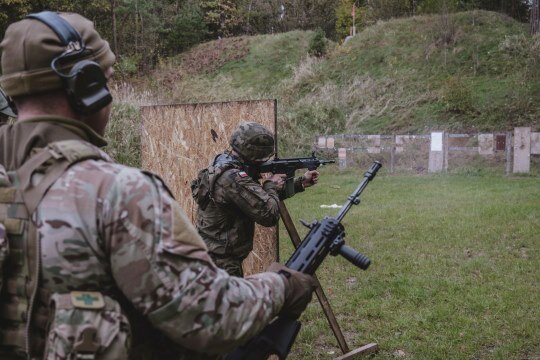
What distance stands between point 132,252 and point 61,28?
70cm

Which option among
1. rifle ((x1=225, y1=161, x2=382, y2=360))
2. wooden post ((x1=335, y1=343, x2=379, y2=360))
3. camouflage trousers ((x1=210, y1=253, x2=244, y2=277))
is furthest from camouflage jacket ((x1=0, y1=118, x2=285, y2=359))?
wooden post ((x1=335, y1=343, x2=379, y2=360))

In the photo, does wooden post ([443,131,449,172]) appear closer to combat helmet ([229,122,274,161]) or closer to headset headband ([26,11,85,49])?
combat helmet ([229,122,274,161])

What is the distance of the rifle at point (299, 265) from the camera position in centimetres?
206

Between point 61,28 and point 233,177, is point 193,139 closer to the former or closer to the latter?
point 233,177

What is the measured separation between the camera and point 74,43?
5.24 feet

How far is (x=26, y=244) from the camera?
1.47m

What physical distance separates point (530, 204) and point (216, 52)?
79.2 ft

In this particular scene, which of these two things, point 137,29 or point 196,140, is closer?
point 196,140

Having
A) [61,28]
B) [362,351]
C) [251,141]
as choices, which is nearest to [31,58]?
[61,28]

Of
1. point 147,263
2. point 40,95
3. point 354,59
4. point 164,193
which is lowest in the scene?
point 147,263

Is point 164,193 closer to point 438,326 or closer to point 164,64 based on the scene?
point 438,326

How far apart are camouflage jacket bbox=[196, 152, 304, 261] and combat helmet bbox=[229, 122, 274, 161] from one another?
3.6 inches

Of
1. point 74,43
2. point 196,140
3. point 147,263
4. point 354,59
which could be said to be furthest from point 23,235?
point 354,59

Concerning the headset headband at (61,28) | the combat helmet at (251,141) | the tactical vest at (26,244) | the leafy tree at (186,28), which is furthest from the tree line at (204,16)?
the tactical vest at (26,244)
